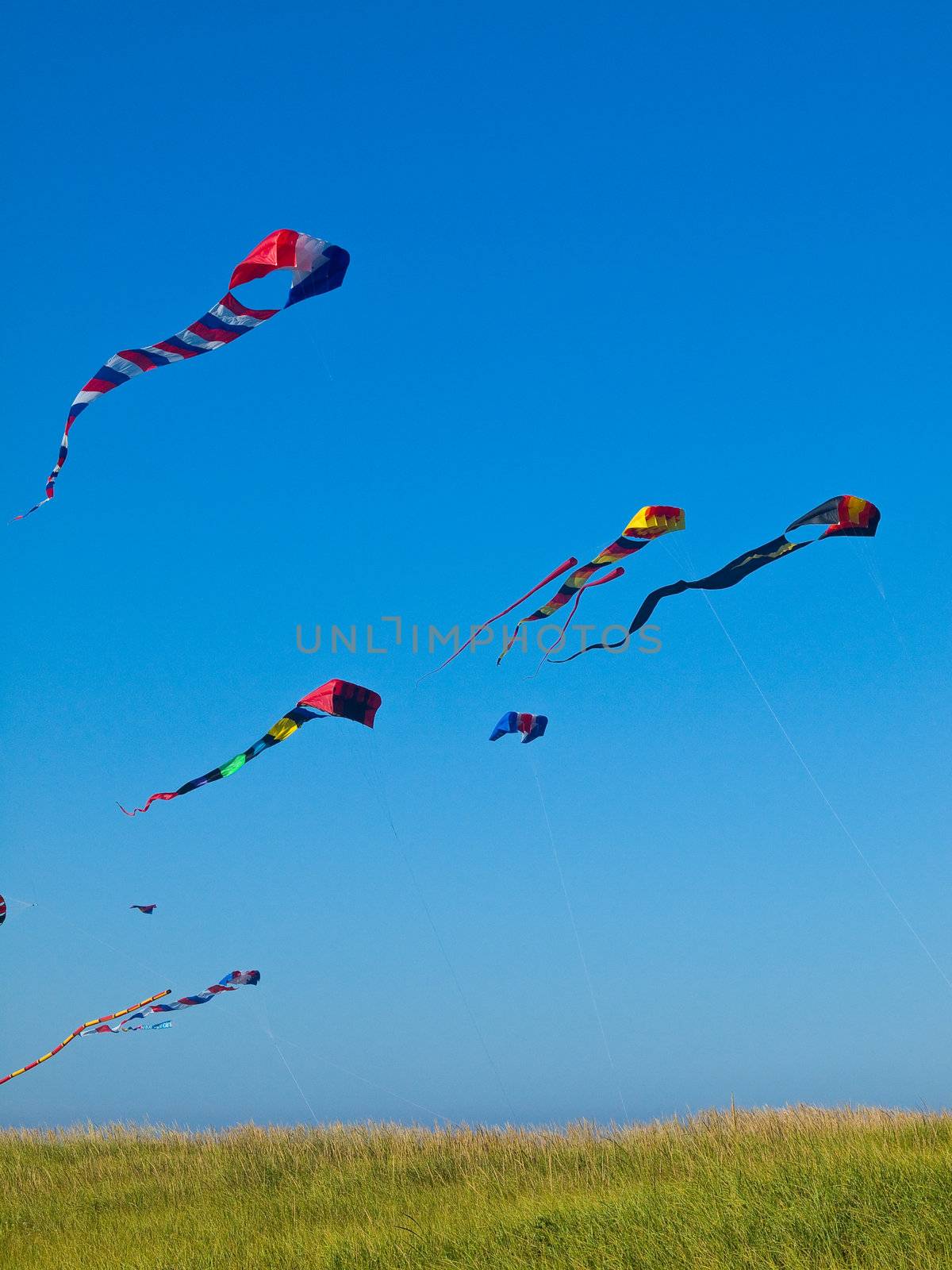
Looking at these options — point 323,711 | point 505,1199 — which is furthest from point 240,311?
point 505,1199

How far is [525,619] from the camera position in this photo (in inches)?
556

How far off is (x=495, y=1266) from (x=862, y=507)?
28.7ft

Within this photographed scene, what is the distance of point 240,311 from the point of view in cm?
1205

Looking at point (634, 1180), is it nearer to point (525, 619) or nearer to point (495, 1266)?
point (495, 1266)

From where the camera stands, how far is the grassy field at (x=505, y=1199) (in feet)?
36.9

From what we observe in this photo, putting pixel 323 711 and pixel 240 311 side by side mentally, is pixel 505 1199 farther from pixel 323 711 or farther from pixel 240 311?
pixel 240 311

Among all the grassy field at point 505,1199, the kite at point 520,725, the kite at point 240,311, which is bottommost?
the grassy field at point 505,1199

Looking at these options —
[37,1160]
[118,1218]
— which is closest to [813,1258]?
[118,1218]

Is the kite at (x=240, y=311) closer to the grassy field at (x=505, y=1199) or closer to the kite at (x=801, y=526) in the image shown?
the kite at (x=801, y=526)

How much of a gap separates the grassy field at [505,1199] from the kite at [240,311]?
9.26m

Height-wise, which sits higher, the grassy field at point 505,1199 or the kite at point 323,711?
the kite at point 323,711

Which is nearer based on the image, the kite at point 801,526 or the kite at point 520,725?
the kite at point 801,526

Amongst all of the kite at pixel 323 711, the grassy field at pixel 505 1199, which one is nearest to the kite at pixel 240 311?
the kite at pixel 323 711

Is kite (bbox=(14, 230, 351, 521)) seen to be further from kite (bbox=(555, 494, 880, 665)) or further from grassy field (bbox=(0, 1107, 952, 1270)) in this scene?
A: grassy field (bbox=(0, 1107, 952, 1270))
